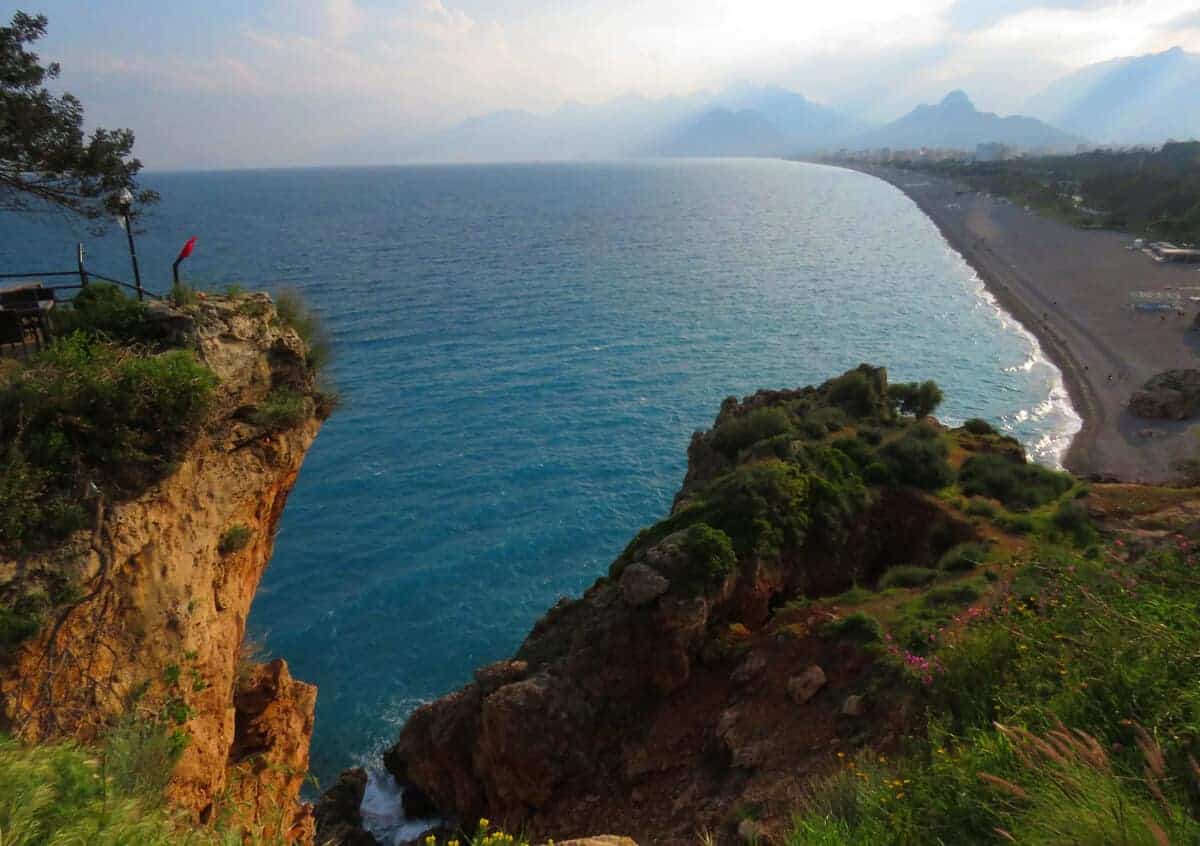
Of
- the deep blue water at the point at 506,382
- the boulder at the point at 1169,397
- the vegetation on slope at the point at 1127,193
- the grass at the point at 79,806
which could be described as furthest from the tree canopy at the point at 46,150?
the vegetation on slope at the point at 1127,193

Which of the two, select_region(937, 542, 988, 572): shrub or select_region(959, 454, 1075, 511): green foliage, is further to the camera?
select_region(959, 454, 1075, 511): green foliage

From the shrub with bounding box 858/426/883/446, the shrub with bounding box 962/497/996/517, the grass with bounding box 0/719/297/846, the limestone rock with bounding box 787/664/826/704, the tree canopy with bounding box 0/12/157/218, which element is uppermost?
the tree canopy with bounding box 0/12/157/218

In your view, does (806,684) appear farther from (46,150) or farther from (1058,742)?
(46,150)

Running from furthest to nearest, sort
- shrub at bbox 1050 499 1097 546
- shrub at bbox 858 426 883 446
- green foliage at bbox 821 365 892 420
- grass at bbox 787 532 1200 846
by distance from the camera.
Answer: green foliage at bbox 821 365 892 420, shrub at bbox 858 426 883 446, shrub at bbox 1050 499 1097 546, grass at bbox 787 532 1200 846

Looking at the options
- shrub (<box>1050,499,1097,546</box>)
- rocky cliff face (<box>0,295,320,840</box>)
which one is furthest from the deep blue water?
shrub (<box>1050,499,1097,546</box>)

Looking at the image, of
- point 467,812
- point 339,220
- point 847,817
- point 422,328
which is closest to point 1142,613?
point 847,817

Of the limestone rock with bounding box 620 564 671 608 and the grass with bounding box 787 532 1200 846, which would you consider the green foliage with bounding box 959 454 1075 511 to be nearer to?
the grass with bounding box 787 532 1200 846
